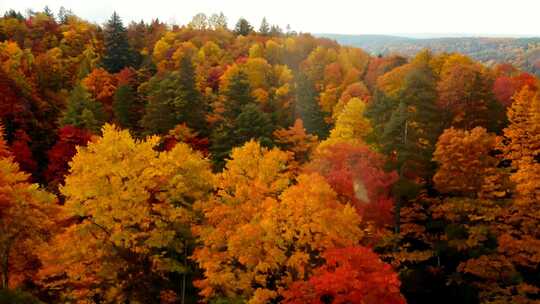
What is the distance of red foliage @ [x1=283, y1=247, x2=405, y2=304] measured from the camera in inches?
934

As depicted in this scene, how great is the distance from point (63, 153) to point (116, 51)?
44920mm

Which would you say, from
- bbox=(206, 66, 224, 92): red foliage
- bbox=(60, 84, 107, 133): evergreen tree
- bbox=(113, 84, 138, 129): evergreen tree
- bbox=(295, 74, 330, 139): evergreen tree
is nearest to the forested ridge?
bbox=(60, 84, 107, 133): evergreen tree

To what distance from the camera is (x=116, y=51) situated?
9244 centimetres

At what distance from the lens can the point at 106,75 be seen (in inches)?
3150

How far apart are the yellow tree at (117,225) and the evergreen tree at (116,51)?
6549 cm

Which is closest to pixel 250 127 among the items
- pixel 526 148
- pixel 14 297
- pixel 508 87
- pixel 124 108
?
pixel 526 148

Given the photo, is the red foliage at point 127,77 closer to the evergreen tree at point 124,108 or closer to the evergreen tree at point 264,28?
the evergreen tree at point 124,108

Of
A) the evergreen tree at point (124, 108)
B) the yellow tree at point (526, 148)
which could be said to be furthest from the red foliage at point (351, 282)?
the evergreen tree at point (124, 108)

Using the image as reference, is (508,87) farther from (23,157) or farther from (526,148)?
(23,157)

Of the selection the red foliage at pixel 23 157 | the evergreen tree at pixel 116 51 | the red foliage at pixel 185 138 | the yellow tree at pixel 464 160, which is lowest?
the red foliage at pixel 23 157

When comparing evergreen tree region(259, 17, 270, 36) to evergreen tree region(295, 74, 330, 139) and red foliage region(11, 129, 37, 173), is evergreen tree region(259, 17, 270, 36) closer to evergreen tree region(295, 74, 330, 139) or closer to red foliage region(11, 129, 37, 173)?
evergreen tree region(295, 74, 330, 139)

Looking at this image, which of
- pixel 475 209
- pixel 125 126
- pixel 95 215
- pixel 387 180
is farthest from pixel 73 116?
pixel 475 209

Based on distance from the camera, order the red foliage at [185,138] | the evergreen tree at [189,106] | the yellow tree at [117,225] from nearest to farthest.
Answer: the yellow tree at [117,225] → the red foliage at [185,138] → the evergreen tree at [189,106]

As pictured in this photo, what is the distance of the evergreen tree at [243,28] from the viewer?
13550 centimetres
